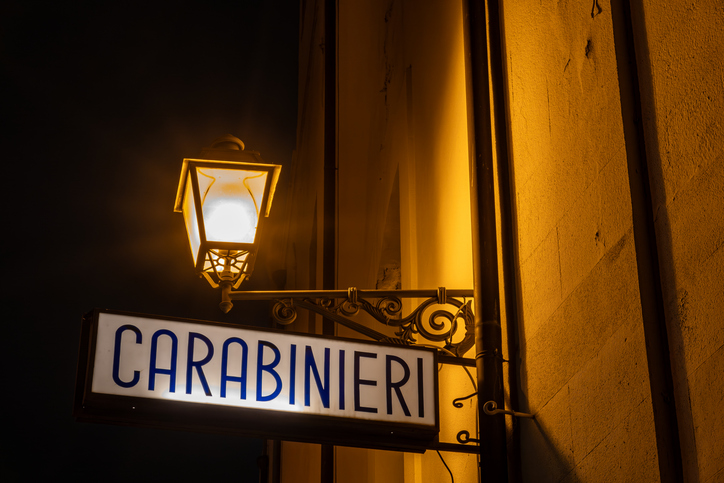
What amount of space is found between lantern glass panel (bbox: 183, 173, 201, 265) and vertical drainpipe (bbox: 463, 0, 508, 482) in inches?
52.4

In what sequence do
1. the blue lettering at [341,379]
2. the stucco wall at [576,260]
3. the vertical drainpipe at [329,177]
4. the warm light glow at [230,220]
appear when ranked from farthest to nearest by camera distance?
1. the vertical drainpipe at [329,177]
2. the warm light glow at [230,220]
3. the blue lettering at [341,379]
4. the stucco wall at [576,260]

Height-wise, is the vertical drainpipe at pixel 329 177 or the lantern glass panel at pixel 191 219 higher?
the vertical drainpipe at pixel 329 177

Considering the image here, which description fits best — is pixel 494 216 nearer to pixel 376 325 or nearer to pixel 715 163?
pixel 715 163

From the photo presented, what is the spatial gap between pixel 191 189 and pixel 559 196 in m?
1.83

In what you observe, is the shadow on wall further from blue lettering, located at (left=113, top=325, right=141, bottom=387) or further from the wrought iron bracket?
blue lettering, located at (left=113, top=325, right=141, bottom=387)

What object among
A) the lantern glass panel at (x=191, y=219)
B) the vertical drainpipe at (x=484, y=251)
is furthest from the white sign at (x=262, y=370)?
the lantern glass panel at (x=191, y=219)

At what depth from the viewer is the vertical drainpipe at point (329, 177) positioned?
8938mm

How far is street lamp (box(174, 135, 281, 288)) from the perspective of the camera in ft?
15.2

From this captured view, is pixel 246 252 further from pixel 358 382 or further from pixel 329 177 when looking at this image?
pixel 329 177

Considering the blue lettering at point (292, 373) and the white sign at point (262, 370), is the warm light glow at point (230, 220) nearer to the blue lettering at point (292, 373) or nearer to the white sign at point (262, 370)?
the white sign at point (262, 370)

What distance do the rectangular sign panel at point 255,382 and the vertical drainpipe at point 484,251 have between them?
9.8 inches

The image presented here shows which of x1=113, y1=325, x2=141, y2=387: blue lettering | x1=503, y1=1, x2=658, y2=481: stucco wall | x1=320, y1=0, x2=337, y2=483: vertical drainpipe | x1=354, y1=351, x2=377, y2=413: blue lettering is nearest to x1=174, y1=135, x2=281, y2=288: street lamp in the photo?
x1=113, y1=325, x2=141, y2=387: blue lettering

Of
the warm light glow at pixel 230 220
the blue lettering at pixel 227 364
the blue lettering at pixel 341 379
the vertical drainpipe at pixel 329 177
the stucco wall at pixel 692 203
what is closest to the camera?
the stucco wall at pixel 692 203

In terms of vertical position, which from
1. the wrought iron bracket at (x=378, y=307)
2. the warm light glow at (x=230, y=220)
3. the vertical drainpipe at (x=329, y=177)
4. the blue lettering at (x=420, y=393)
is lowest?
the blue lettering at (x=420, y=393)
